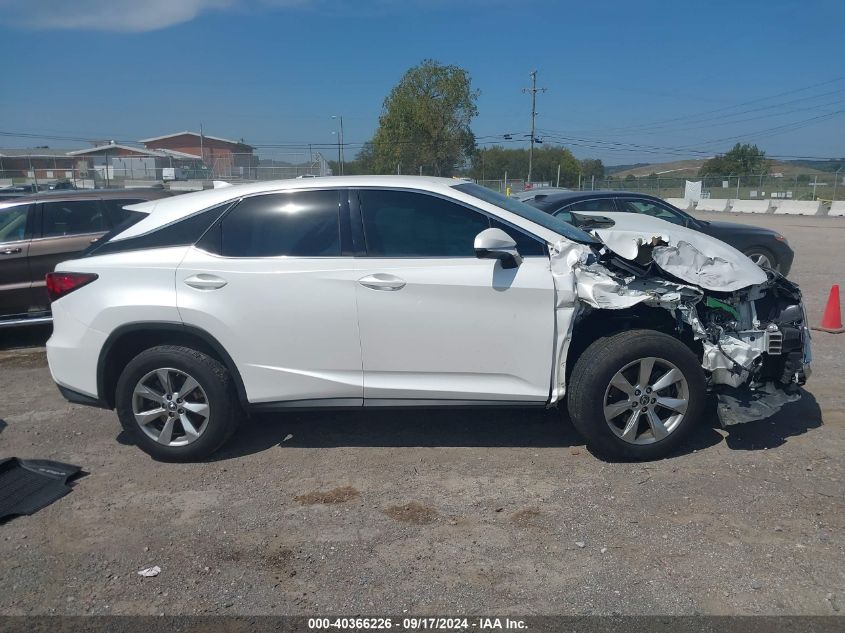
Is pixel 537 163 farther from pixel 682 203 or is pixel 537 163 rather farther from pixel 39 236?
pixel 39 236

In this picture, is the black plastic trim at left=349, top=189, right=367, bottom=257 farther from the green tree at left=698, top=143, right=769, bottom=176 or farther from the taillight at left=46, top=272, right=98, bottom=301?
the green tree at left=698, top=143, right=769, bottom=176

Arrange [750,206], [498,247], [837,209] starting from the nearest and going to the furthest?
[498,247], [837,209], [750,206]

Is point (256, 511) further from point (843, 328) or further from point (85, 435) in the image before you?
point (843, 328)

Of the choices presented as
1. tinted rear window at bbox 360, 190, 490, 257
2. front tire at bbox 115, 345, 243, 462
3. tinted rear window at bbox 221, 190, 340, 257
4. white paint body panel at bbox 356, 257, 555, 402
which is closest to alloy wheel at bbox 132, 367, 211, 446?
front tire at bbox 115, 345, 243, 462

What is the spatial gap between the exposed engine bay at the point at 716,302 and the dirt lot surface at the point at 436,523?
42cm

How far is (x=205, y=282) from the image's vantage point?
4480 mm

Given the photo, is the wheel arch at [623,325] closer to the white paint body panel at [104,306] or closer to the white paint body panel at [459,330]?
the white paint body panel at [459,330]

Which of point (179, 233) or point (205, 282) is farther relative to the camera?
point (179, 233)

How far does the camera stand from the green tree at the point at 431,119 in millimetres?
49719

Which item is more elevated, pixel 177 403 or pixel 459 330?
pixel 459 330

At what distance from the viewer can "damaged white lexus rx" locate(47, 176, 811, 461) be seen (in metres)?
4.36

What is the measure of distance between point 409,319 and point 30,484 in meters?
2.59

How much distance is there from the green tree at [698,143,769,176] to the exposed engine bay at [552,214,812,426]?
7929 centimetres

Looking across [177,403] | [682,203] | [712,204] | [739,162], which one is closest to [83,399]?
[177,403]
